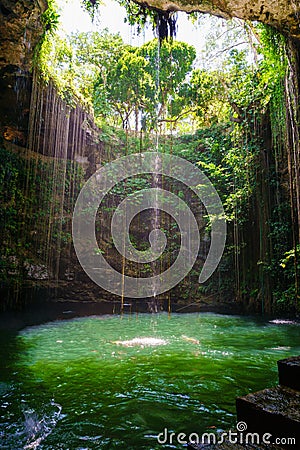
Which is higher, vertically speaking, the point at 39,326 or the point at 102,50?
the point at 102,50

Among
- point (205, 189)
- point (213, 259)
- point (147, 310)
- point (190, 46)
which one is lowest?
point (147, 310)

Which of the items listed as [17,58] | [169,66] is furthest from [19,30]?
[169,66]

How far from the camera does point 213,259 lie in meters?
11.4

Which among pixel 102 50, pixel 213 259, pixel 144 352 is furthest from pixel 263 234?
pixel 102 50

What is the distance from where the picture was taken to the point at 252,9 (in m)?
5.23

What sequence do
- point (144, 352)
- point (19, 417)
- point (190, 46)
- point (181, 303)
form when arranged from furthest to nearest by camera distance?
point (190, 46) → point (181, 303) → point (144, 352) → point (19, 417)

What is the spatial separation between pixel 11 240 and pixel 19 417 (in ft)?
25.0

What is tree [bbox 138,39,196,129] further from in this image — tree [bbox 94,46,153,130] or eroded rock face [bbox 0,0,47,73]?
eroded rock face [bbox 0,0,47,73]

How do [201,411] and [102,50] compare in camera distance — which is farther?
[102,50]

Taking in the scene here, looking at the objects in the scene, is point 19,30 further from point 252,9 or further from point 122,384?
point 122,384

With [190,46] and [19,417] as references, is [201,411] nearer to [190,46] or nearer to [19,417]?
[19,417]

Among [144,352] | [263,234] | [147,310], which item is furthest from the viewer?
[147,310]

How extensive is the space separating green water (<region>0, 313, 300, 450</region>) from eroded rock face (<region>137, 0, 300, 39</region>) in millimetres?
5443

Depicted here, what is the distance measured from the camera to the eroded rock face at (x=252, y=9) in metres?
5.12
